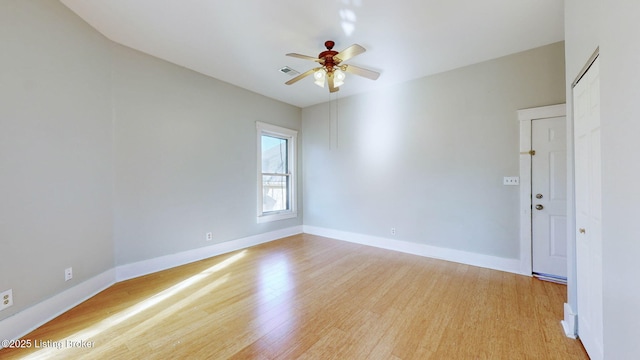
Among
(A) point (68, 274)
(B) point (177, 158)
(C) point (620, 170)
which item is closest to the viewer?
(C) point (620, 170)

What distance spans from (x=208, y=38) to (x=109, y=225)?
→ 2.47m

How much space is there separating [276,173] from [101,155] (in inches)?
108

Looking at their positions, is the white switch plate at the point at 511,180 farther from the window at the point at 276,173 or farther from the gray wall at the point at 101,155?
the gray wall at the point at 101,155

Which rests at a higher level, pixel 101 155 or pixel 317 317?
pixel 101 155

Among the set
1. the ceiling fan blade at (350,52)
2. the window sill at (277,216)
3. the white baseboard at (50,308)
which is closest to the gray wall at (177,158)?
the window sill at (277,216)

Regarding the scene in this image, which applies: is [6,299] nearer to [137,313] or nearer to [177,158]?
[137,313]

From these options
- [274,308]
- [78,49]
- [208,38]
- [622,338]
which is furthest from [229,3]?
[622,338]

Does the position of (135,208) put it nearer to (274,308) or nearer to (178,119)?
(178,119)

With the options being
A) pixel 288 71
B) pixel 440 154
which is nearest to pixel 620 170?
pixel 440 154

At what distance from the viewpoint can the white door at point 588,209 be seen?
1.40 m

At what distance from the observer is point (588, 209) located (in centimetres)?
154

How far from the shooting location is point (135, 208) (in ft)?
9.46

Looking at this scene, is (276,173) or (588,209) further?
(276,173)

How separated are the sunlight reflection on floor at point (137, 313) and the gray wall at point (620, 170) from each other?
3.00 metres
